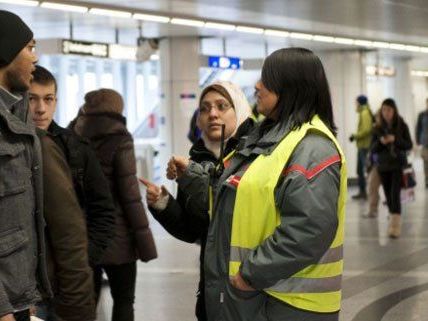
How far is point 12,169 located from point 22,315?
1.48ft

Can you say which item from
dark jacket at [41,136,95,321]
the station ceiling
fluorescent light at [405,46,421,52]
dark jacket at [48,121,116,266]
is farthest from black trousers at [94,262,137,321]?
fluorescent light at [405,46,421,52]

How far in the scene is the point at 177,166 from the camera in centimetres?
350

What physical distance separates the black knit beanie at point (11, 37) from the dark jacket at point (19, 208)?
0.11 metres

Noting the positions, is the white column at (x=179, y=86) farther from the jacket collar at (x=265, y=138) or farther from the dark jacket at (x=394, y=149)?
the jacket collar at (x=265, y=138)

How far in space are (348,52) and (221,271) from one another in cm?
1890

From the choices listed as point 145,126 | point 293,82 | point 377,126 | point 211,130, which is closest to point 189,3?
point 377,126

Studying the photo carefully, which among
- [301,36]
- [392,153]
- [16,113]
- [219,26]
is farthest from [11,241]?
[301,36]

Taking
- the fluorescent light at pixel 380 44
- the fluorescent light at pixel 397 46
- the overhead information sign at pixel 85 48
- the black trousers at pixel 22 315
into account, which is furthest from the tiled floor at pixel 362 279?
the fluorescent light at pixel 397 46

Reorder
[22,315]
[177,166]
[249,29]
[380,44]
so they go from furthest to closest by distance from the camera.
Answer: [380,44] → [249,29] → [177,166] → [22,315]

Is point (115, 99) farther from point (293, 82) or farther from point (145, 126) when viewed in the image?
point (145, 126)

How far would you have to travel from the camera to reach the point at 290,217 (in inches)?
106

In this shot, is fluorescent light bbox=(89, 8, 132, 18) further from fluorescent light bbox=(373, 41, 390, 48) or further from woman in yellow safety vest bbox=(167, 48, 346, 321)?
woman in yellow safety vest bbox=(167, 48, 346, 321)

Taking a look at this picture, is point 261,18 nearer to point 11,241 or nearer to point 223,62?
point 223,62

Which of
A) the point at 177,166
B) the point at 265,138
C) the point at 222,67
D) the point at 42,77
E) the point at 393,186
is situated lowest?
the point at 393,186
